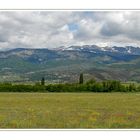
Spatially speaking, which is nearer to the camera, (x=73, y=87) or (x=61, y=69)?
(x=73, y=87)

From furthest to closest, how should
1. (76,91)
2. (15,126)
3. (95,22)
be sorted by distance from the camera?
(76,91)
(95,22)
(15,126)

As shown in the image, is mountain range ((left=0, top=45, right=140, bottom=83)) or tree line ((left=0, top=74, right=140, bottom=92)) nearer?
tree line ((left=0, top=74, right=140, bottom=92))

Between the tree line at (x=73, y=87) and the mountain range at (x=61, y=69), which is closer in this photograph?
the tree line at (x=73, y=87)

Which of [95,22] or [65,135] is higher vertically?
[95,22]

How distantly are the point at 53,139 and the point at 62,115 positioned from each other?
4.23m

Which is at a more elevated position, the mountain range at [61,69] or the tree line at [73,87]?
the mountain range at [61,69]

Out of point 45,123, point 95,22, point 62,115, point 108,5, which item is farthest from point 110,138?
point 95,22

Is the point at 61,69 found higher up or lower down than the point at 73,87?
higher up

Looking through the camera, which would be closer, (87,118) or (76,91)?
(87,118)

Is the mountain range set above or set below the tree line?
above

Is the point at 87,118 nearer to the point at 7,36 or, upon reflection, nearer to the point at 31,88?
the point at 7,36

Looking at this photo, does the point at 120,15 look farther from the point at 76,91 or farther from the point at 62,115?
the point at 76,91

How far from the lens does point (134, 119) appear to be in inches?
520

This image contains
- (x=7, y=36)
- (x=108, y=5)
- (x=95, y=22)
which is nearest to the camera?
(x=108, y=5)
